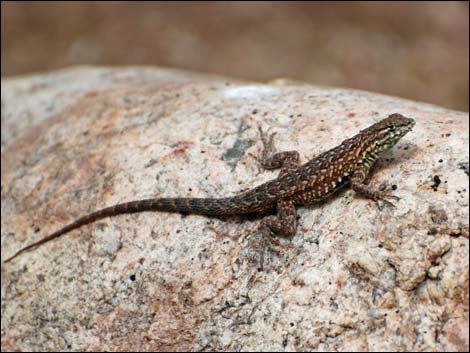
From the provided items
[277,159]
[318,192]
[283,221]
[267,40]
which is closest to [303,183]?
[318,192]

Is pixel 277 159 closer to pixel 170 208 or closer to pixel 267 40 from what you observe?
pixel 170 208

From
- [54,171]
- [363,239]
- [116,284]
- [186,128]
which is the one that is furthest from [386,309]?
[54,171]

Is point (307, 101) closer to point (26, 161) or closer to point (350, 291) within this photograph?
point (350, 291)

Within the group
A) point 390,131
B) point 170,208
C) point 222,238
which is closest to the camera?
point 390,131

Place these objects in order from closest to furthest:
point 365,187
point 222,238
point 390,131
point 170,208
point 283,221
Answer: point 365,187 < point 390,131 < point 283,221 < point 222,238 < point 170,208

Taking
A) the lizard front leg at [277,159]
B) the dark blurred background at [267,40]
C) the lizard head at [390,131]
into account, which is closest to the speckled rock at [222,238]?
the lizard front leg at [277,159]

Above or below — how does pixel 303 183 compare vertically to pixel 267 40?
above
